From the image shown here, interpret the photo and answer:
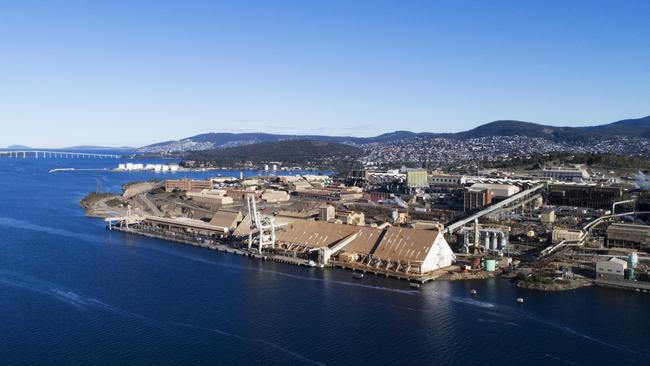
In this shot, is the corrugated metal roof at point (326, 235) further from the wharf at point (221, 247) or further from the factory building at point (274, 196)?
the factory building at point (274, 196)

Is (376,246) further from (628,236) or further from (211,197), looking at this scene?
(211,197)

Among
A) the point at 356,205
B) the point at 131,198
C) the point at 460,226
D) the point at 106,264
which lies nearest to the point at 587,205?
the point at 460,226

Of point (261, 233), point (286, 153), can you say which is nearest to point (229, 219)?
point (261, 233)

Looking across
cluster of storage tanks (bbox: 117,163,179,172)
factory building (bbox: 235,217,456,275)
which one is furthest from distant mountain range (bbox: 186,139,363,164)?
factory building (bbox: 235,217,456,275)

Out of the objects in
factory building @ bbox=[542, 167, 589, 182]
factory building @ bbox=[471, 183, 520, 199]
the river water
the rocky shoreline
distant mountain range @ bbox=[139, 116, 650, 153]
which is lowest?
the river water

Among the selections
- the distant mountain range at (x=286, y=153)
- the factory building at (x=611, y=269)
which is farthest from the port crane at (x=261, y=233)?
the distant mountain range at (x=286, y=153)

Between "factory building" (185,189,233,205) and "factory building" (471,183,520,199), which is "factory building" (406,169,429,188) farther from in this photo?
"factory building" (185,189,233,205)
